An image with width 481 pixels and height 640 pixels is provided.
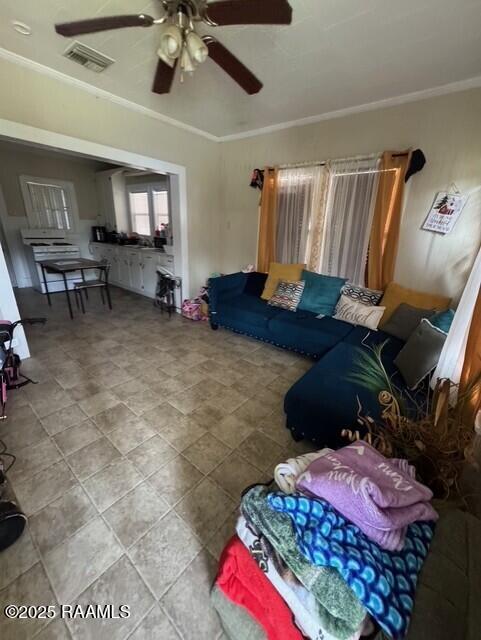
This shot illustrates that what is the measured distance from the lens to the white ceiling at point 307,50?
1.59m

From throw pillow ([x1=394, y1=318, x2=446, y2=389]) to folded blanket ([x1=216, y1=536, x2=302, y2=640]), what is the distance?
1.43 metres

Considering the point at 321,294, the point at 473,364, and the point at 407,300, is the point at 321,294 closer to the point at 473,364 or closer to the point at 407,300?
the point at 407,300

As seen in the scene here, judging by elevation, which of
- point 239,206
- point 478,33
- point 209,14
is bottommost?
point 239,206

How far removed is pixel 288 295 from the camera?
10.4 ft

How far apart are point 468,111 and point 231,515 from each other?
3569 mm

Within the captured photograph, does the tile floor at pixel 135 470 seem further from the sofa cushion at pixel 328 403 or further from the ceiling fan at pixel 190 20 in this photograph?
the ceiling fan at pixel 190 20

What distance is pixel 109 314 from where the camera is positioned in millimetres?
4035

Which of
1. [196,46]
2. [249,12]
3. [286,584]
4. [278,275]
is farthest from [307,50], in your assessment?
[286,584]

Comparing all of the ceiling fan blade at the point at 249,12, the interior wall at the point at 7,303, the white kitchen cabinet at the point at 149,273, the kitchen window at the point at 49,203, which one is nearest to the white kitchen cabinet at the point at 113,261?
the white kitchen cabinet at the point at 149,273

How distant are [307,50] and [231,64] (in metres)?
0.72

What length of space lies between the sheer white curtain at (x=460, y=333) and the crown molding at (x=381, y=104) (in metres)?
1.99

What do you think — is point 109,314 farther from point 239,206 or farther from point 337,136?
point 337,136

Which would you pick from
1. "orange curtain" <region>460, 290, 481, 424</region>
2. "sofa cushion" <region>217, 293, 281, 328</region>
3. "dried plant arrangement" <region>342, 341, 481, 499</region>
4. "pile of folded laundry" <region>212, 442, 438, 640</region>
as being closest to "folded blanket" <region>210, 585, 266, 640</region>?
"pile of folded laundry" <region>212, 442, 438, 640</region>

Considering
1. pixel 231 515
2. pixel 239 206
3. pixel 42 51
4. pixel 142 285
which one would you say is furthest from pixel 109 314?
pixel 231 515
